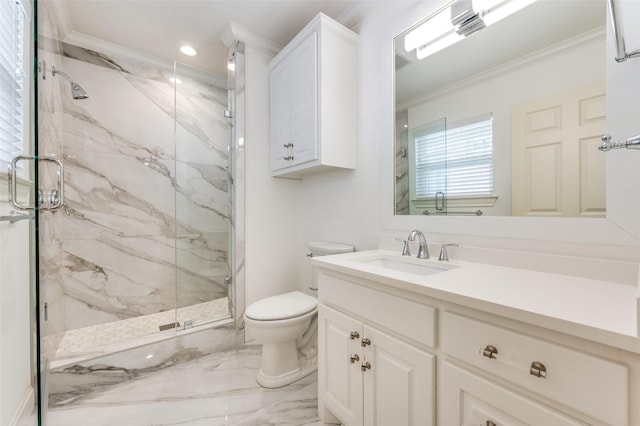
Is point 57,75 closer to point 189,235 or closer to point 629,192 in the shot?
point 189,235

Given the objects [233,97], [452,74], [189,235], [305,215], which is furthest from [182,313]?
[452,74]

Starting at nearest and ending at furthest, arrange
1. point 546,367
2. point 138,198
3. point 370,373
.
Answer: point 546,367 < point 370,373 < point 138,198

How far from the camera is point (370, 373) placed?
108 cm

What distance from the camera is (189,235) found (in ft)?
7.59

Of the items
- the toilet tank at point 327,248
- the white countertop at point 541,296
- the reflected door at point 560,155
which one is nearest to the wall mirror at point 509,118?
the reflected door at point 560,155

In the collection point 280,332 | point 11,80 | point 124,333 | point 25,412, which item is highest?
point 11,80

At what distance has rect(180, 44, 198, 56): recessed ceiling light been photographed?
2301mm

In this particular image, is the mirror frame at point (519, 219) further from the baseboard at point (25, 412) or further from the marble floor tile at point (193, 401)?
the baseboard at point (25, 412)

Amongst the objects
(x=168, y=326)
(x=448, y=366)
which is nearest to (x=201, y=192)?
(x=168, y=326)

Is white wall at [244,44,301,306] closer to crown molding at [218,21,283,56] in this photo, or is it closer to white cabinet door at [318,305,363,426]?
crown molding at [218,21,283,56]

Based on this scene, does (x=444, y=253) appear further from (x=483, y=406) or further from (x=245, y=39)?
(x=245, y=39)

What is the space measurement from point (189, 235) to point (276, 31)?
1.81 m

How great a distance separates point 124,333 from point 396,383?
2126 mm

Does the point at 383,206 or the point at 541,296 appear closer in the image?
the point at 541,296
